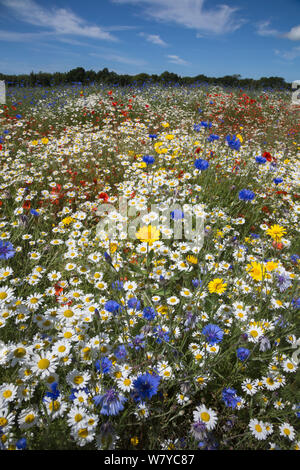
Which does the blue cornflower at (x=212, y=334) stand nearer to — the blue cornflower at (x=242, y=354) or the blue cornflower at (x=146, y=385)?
the blue cornflower at (x=242, y=354)

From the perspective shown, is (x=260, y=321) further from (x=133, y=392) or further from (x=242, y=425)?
(x=133, y=392)

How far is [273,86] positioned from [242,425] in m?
20.4

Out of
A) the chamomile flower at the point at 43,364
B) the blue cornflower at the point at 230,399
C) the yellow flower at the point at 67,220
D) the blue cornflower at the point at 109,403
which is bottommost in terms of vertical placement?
the blue cornflower at the point at 230,399

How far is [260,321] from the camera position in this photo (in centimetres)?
180

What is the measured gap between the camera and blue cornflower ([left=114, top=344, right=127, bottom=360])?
1362 mm

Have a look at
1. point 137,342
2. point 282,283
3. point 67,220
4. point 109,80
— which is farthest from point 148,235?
point 109,80

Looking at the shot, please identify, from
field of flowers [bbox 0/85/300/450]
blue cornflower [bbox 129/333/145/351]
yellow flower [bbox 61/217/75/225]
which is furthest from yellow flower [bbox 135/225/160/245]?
yellow flower [bbox 61/217/75/225]

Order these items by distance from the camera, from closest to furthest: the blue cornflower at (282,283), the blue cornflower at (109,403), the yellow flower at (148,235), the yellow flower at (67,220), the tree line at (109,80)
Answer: the blue cornflower at (109,403) → the yellow flower at (148,235) → the blue cornflower at (282,283) → the yellow flower at (67,220) → the tree line at (109,80)

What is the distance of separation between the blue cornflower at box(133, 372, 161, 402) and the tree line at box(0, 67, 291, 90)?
46.9 feet

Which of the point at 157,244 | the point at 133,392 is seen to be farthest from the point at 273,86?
the point at 133,392

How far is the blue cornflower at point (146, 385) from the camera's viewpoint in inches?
46.9

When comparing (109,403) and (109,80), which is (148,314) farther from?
(109,80)

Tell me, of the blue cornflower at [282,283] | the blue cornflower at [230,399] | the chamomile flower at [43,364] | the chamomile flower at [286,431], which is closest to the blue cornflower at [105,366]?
the chamomile flower at [43,364]
